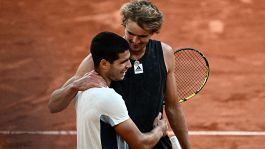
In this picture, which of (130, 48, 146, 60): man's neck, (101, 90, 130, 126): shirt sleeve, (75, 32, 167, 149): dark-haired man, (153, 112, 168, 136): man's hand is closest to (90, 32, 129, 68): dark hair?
(75, 32, 167, 149): dark-haired man

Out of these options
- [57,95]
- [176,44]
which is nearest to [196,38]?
[176,44]

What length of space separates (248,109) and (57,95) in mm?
4448

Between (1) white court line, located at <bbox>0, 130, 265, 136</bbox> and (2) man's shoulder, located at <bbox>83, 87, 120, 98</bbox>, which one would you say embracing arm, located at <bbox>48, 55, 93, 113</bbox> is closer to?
(2) man's shoulder, located at <bbox>83, 87, 120, 98</bbox>

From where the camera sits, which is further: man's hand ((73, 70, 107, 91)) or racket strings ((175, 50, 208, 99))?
racket strings ((175, 50, 208, 99))

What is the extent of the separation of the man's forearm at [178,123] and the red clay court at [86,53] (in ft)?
8.27

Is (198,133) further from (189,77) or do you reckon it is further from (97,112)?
(97,112)

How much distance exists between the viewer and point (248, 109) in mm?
8844

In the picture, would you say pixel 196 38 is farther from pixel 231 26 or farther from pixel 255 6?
pixel 255 6

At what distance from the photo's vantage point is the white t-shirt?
4.45 metres

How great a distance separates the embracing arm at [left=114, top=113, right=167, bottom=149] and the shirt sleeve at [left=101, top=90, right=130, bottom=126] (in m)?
0.04

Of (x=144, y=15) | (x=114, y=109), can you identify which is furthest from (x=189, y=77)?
(x=114, y=109)

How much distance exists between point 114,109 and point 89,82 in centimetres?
27

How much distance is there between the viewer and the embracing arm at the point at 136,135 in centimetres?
453

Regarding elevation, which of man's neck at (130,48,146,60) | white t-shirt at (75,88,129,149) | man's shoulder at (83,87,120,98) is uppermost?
man's neck at (130,48,146,60)
